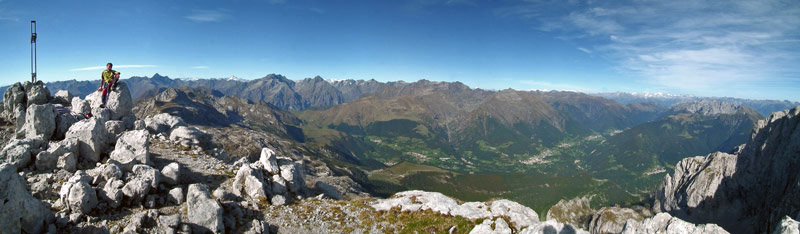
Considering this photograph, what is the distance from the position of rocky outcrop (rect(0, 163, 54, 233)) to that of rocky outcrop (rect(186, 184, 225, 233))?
7344 millimetres

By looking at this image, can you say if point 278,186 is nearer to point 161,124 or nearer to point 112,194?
point 112,194

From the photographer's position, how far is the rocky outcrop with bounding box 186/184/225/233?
23125 millimetres

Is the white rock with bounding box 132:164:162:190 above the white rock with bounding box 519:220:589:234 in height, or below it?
above

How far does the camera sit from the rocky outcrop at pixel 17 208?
16.8m

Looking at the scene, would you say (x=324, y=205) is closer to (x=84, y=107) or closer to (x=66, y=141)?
(x=66, y=141)

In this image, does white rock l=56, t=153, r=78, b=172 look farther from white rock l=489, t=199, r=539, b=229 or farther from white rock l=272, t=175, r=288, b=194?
white rock l=489, t=199, r=539, b=229

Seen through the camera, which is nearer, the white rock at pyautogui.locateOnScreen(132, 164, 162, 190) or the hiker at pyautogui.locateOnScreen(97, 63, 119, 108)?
the white rock at pyautogui.locateOnScreen(132, 164, 162, 190)

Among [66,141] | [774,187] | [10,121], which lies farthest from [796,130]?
[10,121]

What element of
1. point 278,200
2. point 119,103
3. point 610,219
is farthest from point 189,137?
point 610,219

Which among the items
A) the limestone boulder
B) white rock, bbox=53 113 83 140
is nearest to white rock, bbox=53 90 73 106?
→ the limestone boulder

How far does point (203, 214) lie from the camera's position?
23406 mm

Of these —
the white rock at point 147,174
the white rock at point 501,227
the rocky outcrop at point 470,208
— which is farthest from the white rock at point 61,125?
the white rock at point 501,227

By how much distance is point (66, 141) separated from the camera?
2798 cm

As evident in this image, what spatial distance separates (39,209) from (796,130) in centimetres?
23696
